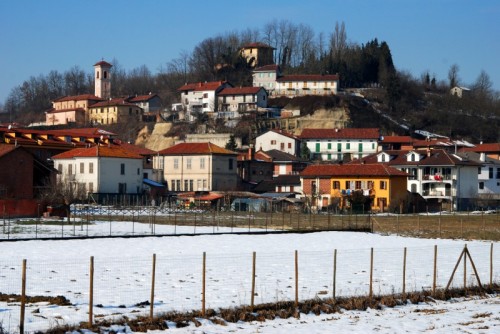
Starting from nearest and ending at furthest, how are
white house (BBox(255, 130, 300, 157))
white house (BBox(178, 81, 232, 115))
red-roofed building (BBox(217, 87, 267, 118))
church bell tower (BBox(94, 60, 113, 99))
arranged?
white house (BBox(255, 130, 300, 157)) < red-roofed building (BBox(217, 87, 267, 118)) < white house (BBox(178, 81, 232, 115)) < church bell tower (BBox(94, 60, 113, 99))

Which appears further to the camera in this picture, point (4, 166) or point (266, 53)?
point (266, 53)

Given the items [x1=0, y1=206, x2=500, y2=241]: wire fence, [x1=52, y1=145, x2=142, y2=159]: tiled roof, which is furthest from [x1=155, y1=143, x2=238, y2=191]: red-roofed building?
[x1=0, y1=206, x2=500, y2=241]: wire fence

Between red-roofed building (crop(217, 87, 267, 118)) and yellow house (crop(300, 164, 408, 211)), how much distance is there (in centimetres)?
5492

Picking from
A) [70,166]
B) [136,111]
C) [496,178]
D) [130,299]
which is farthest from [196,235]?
[136,111]

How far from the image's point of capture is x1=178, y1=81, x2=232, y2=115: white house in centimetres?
14375

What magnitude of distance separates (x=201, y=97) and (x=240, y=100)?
9148mm

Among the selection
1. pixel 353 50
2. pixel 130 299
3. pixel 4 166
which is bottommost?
pixel 130 299

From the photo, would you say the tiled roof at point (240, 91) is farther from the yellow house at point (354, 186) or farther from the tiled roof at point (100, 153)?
the yellow house at point (354, 186)

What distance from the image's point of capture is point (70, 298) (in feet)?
68.4

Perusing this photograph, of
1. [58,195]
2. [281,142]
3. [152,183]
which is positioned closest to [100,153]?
[152,183]

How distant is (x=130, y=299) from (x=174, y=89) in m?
159

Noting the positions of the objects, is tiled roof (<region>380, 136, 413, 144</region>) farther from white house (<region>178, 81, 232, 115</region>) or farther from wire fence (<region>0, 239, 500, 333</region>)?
wire fence (<region>0, 239, 500, 333</region>)

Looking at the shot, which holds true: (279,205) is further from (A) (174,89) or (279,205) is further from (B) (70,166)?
(A) (174,89)

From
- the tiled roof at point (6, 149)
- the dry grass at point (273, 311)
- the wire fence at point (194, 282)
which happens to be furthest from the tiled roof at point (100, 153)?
the dry grass at point (273, 311)
